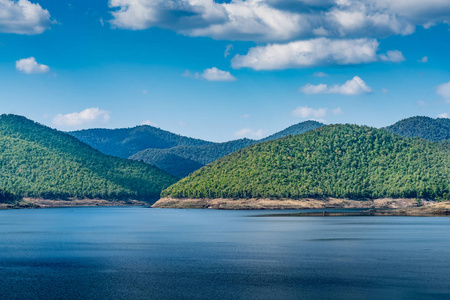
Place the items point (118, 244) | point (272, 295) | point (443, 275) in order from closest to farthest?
point (272, 295) → point (443, 275) → point (118, 244)

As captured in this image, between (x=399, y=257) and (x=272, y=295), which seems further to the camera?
(x=399, y=257)

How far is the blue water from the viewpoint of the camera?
190 feet

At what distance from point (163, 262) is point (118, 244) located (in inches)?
1067

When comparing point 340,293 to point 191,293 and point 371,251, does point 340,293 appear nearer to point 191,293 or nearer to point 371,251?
point 191,293

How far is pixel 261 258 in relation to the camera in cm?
8194

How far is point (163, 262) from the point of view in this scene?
78.1 metres

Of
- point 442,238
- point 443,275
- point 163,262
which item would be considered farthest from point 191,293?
point 442,238

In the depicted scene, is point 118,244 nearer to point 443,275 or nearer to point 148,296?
point 148,296

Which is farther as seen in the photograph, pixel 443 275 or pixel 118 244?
pixel 118 244

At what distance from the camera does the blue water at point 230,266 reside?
5788 centimetres

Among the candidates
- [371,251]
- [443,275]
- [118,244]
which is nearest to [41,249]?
[118,244]

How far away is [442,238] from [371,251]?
A: 2459cm

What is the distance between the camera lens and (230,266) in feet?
243

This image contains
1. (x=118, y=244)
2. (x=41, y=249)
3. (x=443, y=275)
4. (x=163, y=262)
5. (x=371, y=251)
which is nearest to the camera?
(x=443, y=275)
